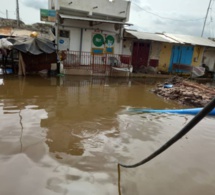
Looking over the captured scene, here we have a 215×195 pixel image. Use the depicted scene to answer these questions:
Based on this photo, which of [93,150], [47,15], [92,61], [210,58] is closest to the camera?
[93,150]

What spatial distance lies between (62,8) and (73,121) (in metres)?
10.9

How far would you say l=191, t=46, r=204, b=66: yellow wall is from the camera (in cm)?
2052

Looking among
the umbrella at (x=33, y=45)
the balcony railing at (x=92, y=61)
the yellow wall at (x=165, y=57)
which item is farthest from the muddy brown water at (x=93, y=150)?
the yellow wall at (x=165, y=57)

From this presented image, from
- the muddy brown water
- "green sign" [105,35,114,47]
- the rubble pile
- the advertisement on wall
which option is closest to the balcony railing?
the advertisement on wall

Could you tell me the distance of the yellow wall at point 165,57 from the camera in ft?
62.7

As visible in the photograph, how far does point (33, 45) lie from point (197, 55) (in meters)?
15.4

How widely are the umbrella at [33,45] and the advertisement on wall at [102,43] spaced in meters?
4.03

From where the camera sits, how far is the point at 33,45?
12836 millimetres

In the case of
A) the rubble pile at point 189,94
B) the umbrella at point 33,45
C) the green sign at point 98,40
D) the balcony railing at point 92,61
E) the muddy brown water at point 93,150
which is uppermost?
the green sign at point 98,40

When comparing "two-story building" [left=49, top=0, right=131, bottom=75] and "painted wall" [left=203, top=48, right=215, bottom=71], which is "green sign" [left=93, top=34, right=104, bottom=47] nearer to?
Answer: "two-story building" [left=49, top=0, right=131, bottom=75]

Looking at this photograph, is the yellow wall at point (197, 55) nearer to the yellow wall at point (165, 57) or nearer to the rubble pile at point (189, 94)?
the yellow wall at point (165, 57)

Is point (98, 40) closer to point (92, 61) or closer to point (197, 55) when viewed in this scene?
point (92, 61)

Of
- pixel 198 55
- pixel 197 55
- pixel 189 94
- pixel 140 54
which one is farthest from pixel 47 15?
pixel 198 55

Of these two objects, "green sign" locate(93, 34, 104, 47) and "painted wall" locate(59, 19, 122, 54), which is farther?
"green sign" locate(93, 34, 104, 47)
